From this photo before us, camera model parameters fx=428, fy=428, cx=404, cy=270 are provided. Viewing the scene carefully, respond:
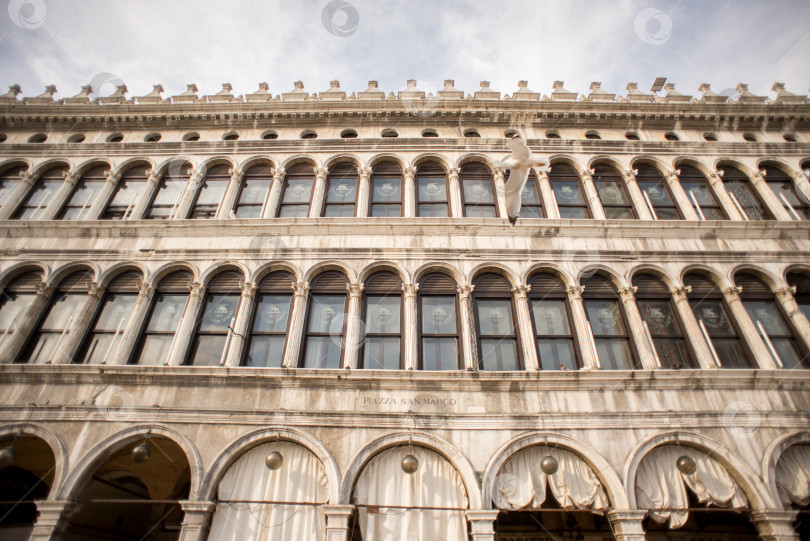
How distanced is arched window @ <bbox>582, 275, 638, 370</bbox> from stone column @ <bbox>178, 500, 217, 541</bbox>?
8735 millimetres

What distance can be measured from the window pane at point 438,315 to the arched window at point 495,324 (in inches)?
23.4

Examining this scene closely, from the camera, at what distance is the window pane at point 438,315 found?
10234mm

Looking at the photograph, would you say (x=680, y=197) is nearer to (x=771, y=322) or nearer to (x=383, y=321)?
(x=771, y=322)

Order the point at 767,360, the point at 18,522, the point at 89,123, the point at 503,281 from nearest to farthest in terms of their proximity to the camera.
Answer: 1. the point at 767,360
2. the point at 18,522
3. the point at 503,281
4. the point at 89,123

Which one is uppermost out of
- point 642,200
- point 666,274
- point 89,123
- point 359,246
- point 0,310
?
point 89,123

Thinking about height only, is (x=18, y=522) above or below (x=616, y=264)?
below

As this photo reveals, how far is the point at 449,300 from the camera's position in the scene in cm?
1066

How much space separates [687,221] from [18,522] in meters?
18.3

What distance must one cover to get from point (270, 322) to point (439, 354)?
4194 millimetres

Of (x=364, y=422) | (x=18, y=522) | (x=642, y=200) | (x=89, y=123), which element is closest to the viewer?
(x=364, y=422)

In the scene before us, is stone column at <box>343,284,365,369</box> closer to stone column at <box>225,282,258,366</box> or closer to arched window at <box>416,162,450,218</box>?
stone column at <box>225,282,258,366</box>

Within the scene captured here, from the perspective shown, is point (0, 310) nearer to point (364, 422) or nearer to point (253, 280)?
point (253, 280)

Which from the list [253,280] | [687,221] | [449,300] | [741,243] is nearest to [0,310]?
[253,280]

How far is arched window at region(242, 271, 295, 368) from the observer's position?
32.8ft
